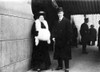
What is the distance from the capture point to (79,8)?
9.89 metres

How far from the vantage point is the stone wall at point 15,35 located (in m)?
5.14

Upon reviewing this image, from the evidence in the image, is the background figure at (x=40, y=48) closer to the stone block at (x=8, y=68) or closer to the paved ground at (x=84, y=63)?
the paved ground at (x=84, y=63)

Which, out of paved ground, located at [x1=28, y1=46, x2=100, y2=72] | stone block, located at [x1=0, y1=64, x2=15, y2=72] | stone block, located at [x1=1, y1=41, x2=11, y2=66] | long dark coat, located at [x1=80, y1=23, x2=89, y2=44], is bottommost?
paved ground, located at [x1=28, y1=46, x2=100, y2=72]

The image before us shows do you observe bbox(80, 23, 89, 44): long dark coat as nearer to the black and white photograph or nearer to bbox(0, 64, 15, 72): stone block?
the black and white photograph

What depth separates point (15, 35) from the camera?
231 inches

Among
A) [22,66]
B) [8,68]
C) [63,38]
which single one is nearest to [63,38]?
[63,38]

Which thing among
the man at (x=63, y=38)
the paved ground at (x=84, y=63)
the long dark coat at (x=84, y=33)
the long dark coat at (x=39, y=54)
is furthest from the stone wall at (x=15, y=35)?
the long dark coat at (x=84, y=33)

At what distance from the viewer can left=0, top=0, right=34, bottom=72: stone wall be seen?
5.14 m

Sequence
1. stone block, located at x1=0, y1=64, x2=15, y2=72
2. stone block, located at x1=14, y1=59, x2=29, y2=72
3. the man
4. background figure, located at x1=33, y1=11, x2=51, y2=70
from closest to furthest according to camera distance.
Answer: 1. stone block, located at x1=0, y1=64, x2=15, y2=72
2. stone block, located at x1=14, y1=59, x2=29, y2=72
3. the man
4. background figure, located at x1=33, y1=11, x2=51, y2=70

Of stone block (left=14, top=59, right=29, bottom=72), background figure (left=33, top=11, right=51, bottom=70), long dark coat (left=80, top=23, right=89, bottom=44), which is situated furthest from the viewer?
long dark coat (left=80, top=23, right=89, bottom=44)

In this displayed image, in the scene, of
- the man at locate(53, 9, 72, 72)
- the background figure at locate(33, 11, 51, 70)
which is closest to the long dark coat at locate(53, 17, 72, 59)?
the man at locate(53, 9, 72, 72)

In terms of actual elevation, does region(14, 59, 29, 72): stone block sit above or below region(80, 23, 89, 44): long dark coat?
below

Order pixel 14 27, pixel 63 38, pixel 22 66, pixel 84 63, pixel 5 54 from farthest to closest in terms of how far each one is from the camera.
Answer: pixel 84 63 → pixel 63 38 → pixel 22 66 → pixel 14 27 → pixel 5 54

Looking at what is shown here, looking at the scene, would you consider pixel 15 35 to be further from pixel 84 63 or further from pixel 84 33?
pixel 84 33
